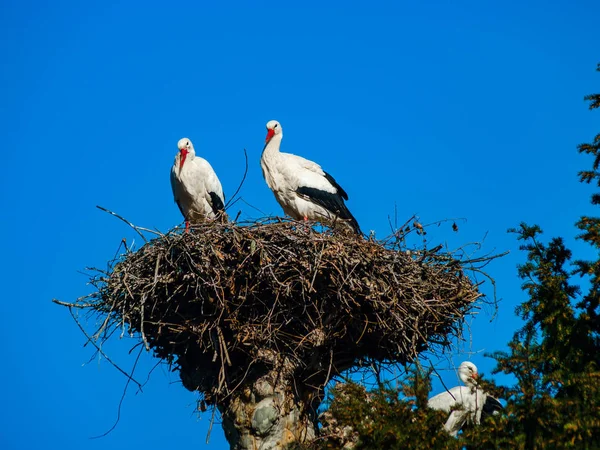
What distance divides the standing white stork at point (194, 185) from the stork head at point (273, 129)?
841 mm

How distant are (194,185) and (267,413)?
134 inches

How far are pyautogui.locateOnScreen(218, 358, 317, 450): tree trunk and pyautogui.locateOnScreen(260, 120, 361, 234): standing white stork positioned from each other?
2233mm

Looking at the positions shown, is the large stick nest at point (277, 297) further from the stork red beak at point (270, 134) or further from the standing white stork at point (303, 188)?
the stork red beak at point (270, 134)

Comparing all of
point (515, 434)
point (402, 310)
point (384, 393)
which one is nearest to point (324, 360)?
point (402, 310)

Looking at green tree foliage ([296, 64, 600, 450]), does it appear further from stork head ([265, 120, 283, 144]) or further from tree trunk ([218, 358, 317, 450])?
stork head ([265, 120, 283, 144])

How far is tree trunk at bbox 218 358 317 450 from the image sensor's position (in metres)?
9.29

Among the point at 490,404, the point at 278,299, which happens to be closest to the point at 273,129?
the point at 278,299

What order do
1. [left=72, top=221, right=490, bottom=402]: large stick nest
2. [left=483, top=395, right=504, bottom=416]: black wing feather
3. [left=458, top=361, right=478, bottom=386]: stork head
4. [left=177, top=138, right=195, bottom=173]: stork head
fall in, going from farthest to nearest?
1. [left=177, top=138, right=195, bottom=173]: stork head
2. [left=458, top=361, right=478, bottom=386]: stork head
3. [left=483, top=395, right=504, bottom=416]: black wing feather
4. [left=72, top=221, right=490, bottom=402]: large stick nest

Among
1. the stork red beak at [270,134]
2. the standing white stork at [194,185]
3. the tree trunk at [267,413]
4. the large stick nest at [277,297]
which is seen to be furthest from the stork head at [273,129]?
the tree trunk at [267,413]

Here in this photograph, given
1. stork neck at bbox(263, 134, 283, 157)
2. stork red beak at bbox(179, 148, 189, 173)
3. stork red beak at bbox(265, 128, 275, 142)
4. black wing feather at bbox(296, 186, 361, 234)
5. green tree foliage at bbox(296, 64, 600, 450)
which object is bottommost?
green tree foliage at bbox(296, 64, 600, 450)

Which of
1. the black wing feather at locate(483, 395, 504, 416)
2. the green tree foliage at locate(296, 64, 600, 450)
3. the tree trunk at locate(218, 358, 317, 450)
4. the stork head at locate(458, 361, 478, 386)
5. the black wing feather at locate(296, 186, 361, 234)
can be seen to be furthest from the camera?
the stork head at locate(458, 361, 478, 386)

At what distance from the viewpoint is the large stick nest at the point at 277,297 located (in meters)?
8.73

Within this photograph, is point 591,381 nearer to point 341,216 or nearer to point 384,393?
point 384,393

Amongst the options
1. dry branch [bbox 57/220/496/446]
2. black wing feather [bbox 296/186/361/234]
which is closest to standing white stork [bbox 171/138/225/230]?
black wing feather [bbox 296/186/361/234]
